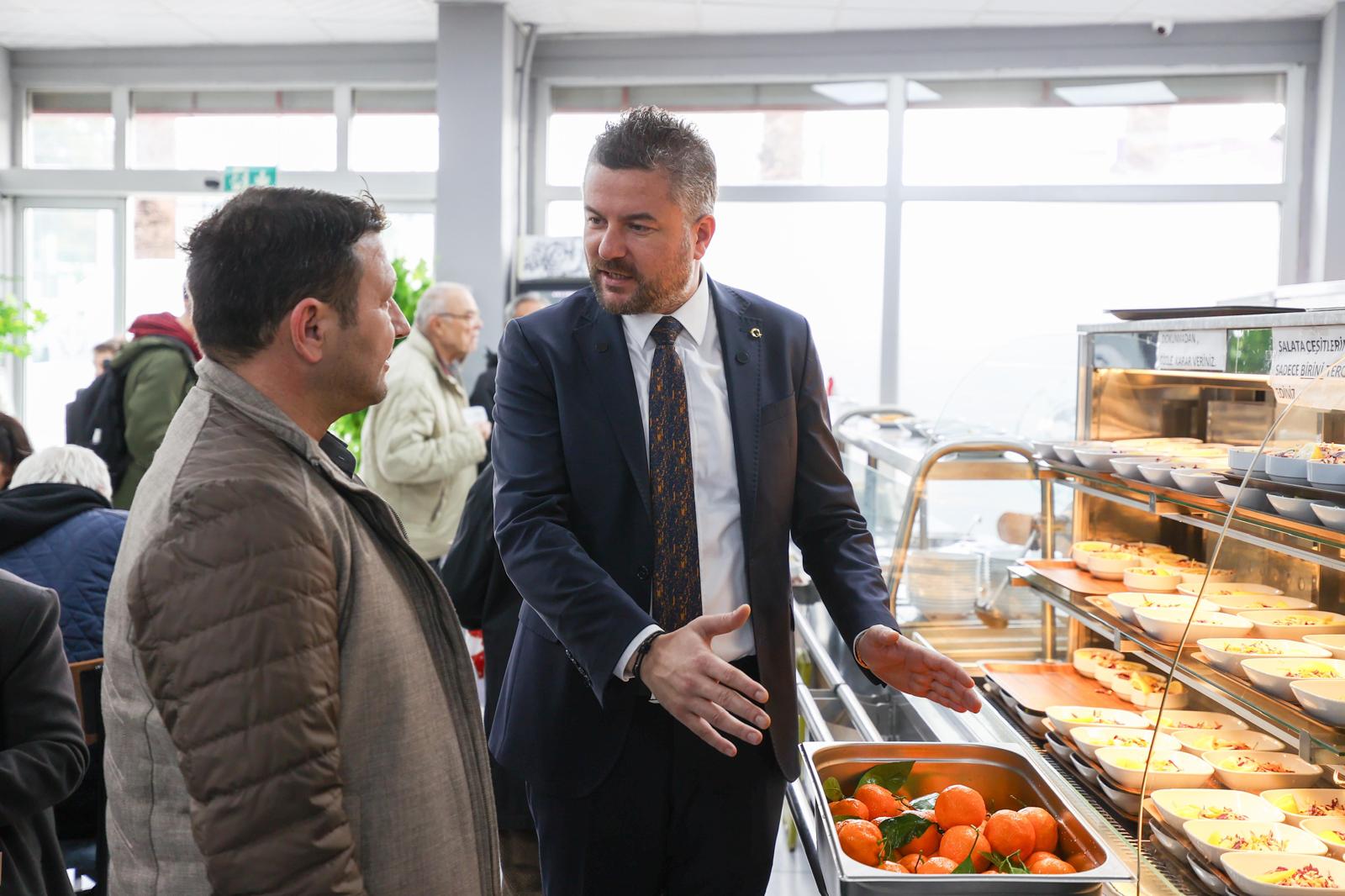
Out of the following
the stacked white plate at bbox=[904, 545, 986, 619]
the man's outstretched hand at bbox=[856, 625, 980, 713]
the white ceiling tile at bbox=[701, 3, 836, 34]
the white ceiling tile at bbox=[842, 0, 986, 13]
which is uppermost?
the white ceiling tile at bbox=[701, 3, 836, 34]

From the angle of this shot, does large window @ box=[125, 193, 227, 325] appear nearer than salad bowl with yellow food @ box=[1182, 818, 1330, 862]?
No

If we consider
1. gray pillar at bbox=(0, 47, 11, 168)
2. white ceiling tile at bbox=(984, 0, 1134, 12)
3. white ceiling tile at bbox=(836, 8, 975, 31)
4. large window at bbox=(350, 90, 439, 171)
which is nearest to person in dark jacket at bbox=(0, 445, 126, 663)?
large window at bbox=(350, 90, 439, 171)

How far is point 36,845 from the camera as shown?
6.30ft

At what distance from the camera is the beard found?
5.62 ft

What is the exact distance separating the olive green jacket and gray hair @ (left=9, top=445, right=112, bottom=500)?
4.20 feet

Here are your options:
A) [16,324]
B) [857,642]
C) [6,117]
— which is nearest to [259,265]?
[857,642]

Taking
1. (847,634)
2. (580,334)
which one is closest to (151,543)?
(580,334)

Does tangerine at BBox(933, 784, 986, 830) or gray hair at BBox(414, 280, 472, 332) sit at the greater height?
gray hair at BBox(414, 280, 472, 332)

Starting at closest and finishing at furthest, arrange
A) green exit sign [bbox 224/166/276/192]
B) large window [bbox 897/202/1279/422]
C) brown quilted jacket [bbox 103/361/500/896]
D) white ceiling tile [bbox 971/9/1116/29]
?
1. brown quilted jacket [bbox 103/361/500/896]
2. white ceiling tile [bbox 971/9/1116/29]
3. large window [bbox 897/202/1279/422]
4. green exit sign [bbox 224/166/276/192]

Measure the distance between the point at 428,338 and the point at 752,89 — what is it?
11.9 feet

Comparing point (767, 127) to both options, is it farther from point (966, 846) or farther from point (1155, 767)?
point (966, 846)

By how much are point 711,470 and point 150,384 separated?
10.3 feet

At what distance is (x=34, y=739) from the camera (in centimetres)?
191

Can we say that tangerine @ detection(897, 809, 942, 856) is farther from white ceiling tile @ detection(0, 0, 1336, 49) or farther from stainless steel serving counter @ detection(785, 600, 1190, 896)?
white ceiling tile @ detection(0, 0, 1336, 49)
